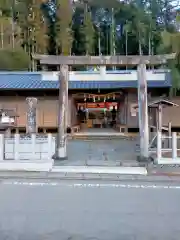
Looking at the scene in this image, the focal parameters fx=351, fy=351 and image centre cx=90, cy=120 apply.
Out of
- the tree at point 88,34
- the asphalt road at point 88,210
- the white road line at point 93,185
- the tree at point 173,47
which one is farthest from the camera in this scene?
the tree at point 88,34

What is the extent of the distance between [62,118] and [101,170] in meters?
2.44

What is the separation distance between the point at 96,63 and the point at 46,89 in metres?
7.44

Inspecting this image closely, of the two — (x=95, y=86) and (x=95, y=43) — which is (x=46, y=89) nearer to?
(x=95, y=86)

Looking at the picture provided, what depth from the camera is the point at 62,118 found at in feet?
35.6

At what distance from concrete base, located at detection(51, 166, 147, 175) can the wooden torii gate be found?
1284 mm

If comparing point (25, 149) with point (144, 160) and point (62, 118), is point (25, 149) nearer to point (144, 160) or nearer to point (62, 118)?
point (62, 118)

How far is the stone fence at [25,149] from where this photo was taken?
9.92m

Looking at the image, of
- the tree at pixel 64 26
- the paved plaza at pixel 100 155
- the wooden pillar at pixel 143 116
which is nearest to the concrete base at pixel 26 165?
the paved plaza at pixel 100 155

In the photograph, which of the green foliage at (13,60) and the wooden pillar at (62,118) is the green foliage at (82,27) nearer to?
the green foliage at (13,60)

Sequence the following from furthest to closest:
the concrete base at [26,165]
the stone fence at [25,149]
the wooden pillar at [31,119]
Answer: the wooden pillar at [31,119], the stone fence at [25,149], the concrete base at [26,165]

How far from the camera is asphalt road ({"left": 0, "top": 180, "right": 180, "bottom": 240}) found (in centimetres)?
414

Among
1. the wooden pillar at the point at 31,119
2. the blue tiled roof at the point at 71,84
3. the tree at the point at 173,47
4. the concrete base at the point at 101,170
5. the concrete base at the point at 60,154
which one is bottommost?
the concrete base at the point at 101,170

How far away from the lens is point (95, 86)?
18078mm

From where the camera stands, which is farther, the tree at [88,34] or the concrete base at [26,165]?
the tree at [88,34]
